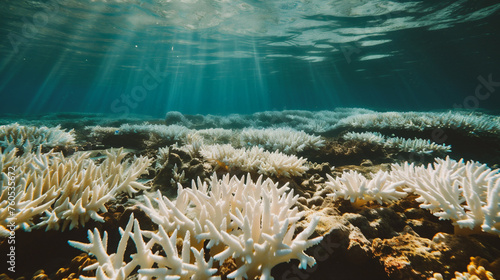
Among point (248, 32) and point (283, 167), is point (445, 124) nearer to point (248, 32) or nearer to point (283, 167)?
point (283, 167)

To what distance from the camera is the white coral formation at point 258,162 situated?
3605 millimetres

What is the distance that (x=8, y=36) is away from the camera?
21016mm

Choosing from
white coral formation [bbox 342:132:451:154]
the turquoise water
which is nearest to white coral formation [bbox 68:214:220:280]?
white coral formation [bbox 342:132:451:154]

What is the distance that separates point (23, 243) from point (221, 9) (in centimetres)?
1739

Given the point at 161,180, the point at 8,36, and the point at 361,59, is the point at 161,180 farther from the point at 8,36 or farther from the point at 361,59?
the point at 361,59

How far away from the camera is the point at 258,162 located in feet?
12.6

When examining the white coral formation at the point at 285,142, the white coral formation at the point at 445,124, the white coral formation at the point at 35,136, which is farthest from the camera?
the white coral formation at the point at 445,124

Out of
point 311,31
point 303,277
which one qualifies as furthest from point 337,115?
point 303,277

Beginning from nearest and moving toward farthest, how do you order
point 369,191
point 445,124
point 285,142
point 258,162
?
point 369,191, point 258,162, point 285,142, point 445,124

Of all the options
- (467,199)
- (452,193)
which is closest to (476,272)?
(467,199)

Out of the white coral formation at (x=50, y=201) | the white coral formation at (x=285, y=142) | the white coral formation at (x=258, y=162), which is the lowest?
the white coral formation at (x=285, y=142)

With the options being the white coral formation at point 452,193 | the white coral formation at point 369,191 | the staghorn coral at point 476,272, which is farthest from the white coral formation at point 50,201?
the staghorn coral at point 476,272

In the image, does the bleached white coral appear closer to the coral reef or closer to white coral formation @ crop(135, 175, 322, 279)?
white coral formation @ crop(135, 175, 322, 279)

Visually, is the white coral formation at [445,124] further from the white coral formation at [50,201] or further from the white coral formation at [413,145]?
the white coral formation at [50,201]
